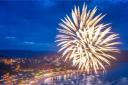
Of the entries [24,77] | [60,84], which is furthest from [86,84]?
[24,77]

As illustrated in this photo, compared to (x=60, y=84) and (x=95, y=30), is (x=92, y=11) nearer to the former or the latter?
(x=95, y=30)

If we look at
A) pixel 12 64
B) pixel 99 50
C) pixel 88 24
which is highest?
pixel 12 64

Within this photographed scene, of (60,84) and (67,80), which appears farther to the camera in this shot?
(67,80)

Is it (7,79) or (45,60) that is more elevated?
(45,60)

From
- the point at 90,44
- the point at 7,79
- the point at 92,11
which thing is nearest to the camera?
the point at 92,11

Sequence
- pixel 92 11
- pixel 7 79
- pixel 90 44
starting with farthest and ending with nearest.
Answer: pixel 7 79 < pixel 90 44 < pixel 92 11

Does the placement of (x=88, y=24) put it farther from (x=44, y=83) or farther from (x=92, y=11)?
(x=44, y=83)

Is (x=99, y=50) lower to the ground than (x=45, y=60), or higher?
lower

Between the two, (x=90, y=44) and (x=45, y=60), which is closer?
(x=90, y=44)

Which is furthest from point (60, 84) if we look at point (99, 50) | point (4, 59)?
point (99, 50)
